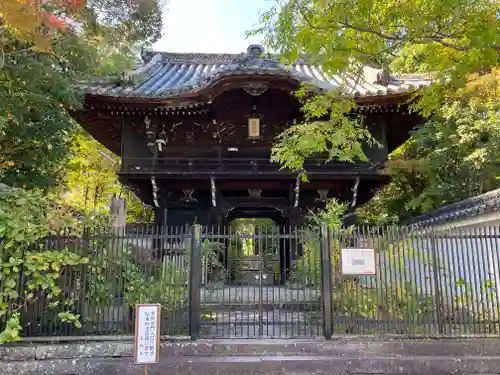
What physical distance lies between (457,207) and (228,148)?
653 cm

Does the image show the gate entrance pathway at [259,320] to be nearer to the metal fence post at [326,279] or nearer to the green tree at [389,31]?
the metal fence post at [326,279]

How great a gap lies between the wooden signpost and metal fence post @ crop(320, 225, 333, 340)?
2.87 meters

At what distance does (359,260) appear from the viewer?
6.66 metres

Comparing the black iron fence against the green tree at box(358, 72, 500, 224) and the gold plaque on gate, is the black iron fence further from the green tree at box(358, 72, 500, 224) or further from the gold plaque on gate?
the green tree at box(358, 72, 500, 224)

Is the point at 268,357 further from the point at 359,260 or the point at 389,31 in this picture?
the point at 389,31

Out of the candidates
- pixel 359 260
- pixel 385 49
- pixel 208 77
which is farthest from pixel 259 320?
pixel 208 77

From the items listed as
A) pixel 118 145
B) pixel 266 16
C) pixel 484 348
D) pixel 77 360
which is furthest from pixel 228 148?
pixel 484 348

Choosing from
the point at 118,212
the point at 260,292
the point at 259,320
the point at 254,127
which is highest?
the point at 254,127

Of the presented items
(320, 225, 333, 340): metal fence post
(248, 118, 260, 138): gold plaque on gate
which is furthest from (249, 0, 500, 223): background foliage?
(320, 225, 333, 340): metal fence post

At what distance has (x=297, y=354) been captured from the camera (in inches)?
239

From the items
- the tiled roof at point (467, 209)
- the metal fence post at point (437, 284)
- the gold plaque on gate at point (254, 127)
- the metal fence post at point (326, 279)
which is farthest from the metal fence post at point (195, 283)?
the tiled roof at point (467, 209)

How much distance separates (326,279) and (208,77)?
20.7 feet

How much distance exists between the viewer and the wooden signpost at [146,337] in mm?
4836

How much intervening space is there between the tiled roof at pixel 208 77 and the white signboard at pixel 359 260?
9.84 feet
